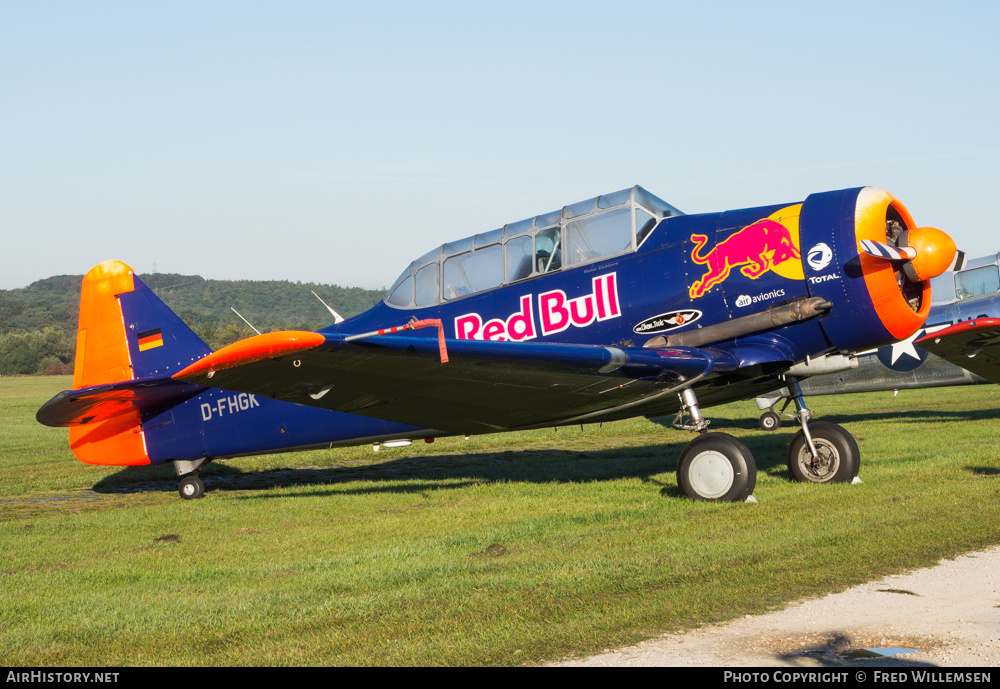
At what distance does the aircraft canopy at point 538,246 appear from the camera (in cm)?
919

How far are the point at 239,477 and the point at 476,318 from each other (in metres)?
5.58

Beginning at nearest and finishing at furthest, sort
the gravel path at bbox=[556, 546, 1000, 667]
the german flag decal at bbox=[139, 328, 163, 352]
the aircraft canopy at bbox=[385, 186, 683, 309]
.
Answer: the gravel path at bbox=[556, 546, 1000, 667] → the aircraft canopy at bbox=[385, 186, 683, 309] → the german flag decal at bbox=[139, 328, 163, 352]

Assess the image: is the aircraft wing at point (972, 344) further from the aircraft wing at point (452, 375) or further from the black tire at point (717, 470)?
the aircraft wing at point (452, 375)

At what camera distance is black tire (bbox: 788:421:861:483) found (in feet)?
30.5

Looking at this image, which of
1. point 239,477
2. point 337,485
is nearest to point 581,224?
point 337,485

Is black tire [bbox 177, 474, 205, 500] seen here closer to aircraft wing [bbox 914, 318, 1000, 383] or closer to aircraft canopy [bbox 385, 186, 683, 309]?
aircraft canopy [bbox 385, 186, 683, 309]

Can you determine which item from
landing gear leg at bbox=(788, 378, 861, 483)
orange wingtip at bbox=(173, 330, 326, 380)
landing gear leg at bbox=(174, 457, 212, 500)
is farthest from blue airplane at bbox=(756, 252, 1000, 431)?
orange wingtip at bbox=(173, 330, 326, 380)

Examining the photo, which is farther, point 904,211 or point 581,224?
point 581,224

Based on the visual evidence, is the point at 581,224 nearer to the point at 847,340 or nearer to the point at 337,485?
the point at 847,340

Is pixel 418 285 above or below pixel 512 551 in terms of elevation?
above

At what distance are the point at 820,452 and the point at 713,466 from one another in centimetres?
190

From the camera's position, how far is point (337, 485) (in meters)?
11.6

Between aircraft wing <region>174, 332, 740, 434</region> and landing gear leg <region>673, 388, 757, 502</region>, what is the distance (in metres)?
0.50

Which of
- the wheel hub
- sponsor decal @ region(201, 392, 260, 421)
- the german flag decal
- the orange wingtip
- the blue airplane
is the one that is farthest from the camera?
the blue airplane
